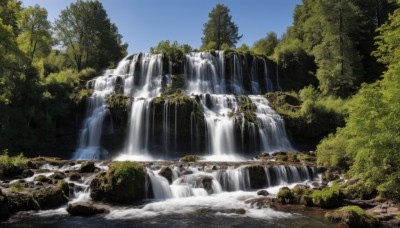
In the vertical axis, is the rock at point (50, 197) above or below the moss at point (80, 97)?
below

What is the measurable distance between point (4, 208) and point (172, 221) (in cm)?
729

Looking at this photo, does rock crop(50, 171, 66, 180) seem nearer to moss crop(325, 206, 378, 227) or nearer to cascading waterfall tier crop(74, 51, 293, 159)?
cascading waterfall tier crop(74, 51, 293, 159)

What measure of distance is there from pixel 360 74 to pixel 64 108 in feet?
117

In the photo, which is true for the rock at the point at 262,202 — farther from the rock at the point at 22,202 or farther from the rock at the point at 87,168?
the rock at the point at 22,202

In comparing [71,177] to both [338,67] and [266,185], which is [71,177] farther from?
[338,67]

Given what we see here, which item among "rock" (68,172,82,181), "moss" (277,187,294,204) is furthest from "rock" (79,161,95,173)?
"moss" (277,187,294,204)

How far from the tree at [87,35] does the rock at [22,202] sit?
136 feet

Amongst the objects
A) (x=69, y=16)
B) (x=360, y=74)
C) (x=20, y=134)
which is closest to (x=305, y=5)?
(x=360, y=74)

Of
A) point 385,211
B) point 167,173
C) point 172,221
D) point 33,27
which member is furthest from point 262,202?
point 33,27

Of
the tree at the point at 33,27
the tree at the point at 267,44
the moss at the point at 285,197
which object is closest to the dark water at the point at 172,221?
the moss at the point at 285,197

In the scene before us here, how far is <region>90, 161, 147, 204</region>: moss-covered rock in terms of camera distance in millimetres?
18438

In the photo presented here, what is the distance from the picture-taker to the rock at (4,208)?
1483 centimetres

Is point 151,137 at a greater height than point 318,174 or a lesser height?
greater

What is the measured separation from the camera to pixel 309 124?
119 feet
